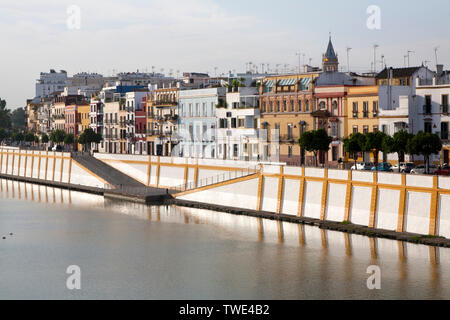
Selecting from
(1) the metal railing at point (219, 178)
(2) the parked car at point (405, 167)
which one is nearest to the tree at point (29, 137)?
(1) the metal railing at point (219, 178)

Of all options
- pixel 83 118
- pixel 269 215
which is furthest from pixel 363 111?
pixel 83 118

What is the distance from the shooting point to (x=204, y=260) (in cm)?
4438

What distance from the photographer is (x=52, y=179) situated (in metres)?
96.9

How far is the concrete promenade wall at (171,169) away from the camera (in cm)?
6700

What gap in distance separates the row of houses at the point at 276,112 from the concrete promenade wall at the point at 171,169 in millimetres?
8641

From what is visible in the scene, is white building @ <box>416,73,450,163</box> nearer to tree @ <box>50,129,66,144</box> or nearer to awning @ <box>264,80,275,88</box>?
awning @ <box>264,80,275,88</box>

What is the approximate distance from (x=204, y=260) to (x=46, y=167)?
59.5 meters

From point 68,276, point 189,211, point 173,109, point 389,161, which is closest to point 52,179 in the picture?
→ point 173,109

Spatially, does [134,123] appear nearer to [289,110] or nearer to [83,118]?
[83,118]

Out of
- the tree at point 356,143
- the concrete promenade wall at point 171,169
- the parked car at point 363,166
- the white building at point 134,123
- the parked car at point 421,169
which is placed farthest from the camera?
the white building at point 134,123

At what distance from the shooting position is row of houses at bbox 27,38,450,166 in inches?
2688

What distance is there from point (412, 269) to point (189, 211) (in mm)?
26735

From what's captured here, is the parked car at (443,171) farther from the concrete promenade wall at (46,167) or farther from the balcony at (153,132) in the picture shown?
the balcony at (153,132)

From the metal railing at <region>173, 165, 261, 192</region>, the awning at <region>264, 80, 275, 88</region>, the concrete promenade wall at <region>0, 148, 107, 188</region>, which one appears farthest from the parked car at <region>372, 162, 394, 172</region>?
the concrete promenade wall at <region>0, 148, 107, 188</region>
